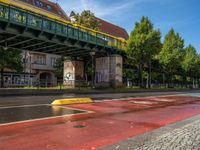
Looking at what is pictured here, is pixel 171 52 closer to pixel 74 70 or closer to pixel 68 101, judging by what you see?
pixel 74 70

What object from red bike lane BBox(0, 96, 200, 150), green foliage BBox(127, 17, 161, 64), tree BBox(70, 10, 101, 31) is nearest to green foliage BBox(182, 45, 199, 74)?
green foliage BBox(127, 17, 161, 64)

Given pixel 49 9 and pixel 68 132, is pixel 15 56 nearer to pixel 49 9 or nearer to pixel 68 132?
pixel 49 9

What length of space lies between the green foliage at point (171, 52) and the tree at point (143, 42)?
1092 cm

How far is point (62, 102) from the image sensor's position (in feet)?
53.6

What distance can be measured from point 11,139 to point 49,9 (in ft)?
245

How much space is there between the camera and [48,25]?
3238 cm

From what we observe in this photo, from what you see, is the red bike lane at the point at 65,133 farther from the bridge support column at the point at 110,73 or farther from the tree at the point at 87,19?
the tree at the point at 87,19

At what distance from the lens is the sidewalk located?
18.9 feet

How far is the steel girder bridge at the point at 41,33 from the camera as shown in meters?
28.1

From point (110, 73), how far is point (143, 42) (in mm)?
8543

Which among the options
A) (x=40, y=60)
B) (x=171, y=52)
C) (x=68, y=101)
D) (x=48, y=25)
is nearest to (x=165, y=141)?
(x=68, y=101)

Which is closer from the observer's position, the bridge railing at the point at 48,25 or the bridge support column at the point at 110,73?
the bridge railing at the point at 48,25

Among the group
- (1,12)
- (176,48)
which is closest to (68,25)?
(1,12)

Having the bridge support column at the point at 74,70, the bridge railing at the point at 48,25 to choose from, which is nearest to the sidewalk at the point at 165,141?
the bridge railing at the point at 48,25
